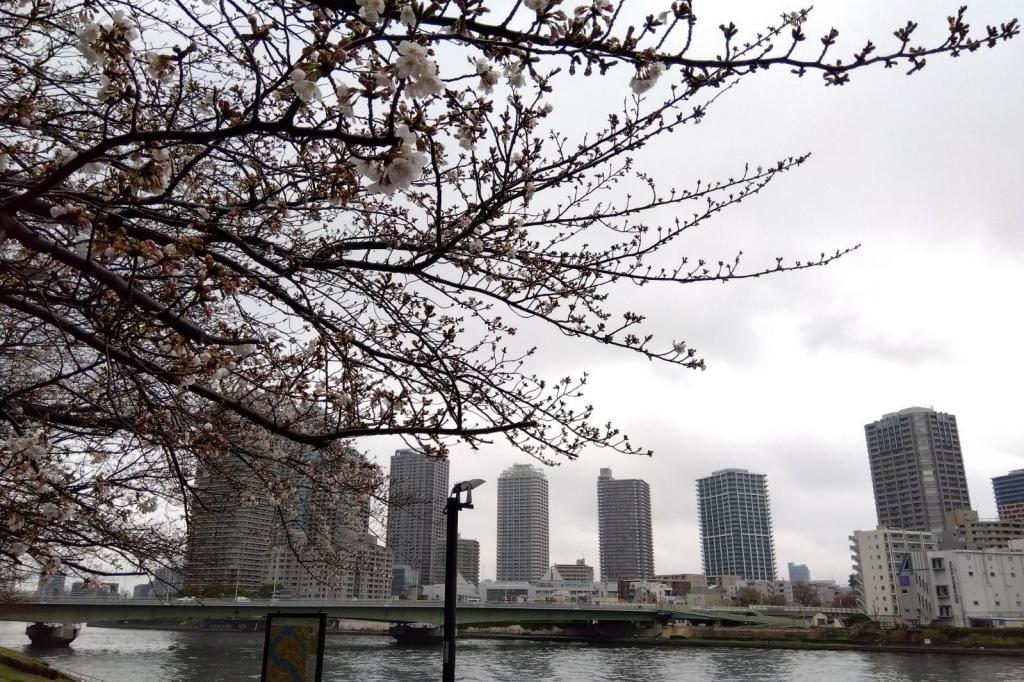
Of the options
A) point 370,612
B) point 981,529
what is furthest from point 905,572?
point 370,612

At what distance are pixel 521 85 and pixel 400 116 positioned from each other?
3.29 ft

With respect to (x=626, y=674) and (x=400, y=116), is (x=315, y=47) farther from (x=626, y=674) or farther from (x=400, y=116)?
(x=626, y=674)

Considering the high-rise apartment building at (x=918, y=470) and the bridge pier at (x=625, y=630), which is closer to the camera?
the bridge pier at (x=625, y=630)

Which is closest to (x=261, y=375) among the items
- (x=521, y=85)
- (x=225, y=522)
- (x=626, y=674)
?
(x=521, y=85)

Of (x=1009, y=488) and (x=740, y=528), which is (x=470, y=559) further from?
(x=1009, y=488)

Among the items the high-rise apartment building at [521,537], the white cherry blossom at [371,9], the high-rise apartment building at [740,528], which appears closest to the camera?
the white cherry blossom at [371,9]

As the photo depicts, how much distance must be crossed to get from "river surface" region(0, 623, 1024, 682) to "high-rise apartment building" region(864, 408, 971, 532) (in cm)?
8854

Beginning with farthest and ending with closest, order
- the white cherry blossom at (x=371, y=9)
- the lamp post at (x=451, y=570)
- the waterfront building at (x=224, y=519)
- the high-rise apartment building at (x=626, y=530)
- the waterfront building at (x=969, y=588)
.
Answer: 1. the high-rise apartment building at (x=626, y=530)
2. the waterfront building at (x=969, y=588)
3. the lamp post at (x=451, y=570)
4. the waterfront building at (x=224, y=519)
5. the white cherry blossom at (x=371, y=9)

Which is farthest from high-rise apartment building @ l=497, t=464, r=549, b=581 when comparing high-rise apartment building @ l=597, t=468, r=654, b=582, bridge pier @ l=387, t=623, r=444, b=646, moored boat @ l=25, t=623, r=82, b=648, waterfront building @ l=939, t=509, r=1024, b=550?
moored boat @ l=25, t=623, r=82, b=648

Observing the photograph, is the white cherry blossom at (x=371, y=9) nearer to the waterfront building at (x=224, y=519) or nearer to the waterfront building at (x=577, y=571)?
the waterfront building at (x=224, y=519)

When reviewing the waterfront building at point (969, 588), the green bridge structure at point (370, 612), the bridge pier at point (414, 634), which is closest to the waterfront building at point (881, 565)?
the waterfront building at point (969, 588)

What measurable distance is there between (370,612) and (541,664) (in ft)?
36.6

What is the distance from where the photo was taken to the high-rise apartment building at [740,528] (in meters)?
160

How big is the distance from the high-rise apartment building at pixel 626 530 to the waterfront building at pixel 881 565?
224 ft
